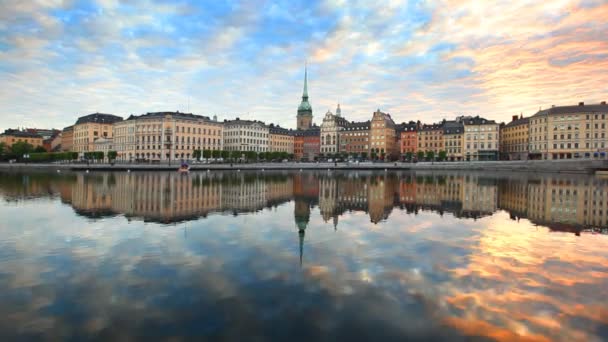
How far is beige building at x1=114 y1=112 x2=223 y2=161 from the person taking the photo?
142625mm

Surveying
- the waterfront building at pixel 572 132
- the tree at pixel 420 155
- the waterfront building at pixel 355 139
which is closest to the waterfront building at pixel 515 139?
the waterfront building at pixel 572 132

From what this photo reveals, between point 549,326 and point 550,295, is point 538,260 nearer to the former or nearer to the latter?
point 550,295

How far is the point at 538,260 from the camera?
45.5 ft

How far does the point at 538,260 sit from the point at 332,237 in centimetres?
832

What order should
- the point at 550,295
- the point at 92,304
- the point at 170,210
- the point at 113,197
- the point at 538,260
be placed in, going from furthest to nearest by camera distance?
the point at 113,197 → the point at 170,210 → the point at 538,260 → the point at 550,295 → the point at 92,304

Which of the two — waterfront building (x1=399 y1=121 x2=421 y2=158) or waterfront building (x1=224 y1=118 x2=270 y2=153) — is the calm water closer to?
waterfront building (x1=224 y1=118 x2=270 y2=153)

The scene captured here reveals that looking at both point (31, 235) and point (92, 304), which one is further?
point (31, 235)

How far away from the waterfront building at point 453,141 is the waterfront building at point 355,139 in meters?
35.6

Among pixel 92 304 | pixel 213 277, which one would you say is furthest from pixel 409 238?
pixel 92 304

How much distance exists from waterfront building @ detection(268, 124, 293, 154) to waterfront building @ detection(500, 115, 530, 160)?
330ft

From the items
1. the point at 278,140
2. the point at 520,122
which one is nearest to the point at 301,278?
the point at 520,122

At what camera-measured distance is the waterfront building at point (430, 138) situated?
16300cm

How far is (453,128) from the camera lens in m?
158

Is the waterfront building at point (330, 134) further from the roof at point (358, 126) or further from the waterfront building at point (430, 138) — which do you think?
the waterfront building at point (430, 138)
